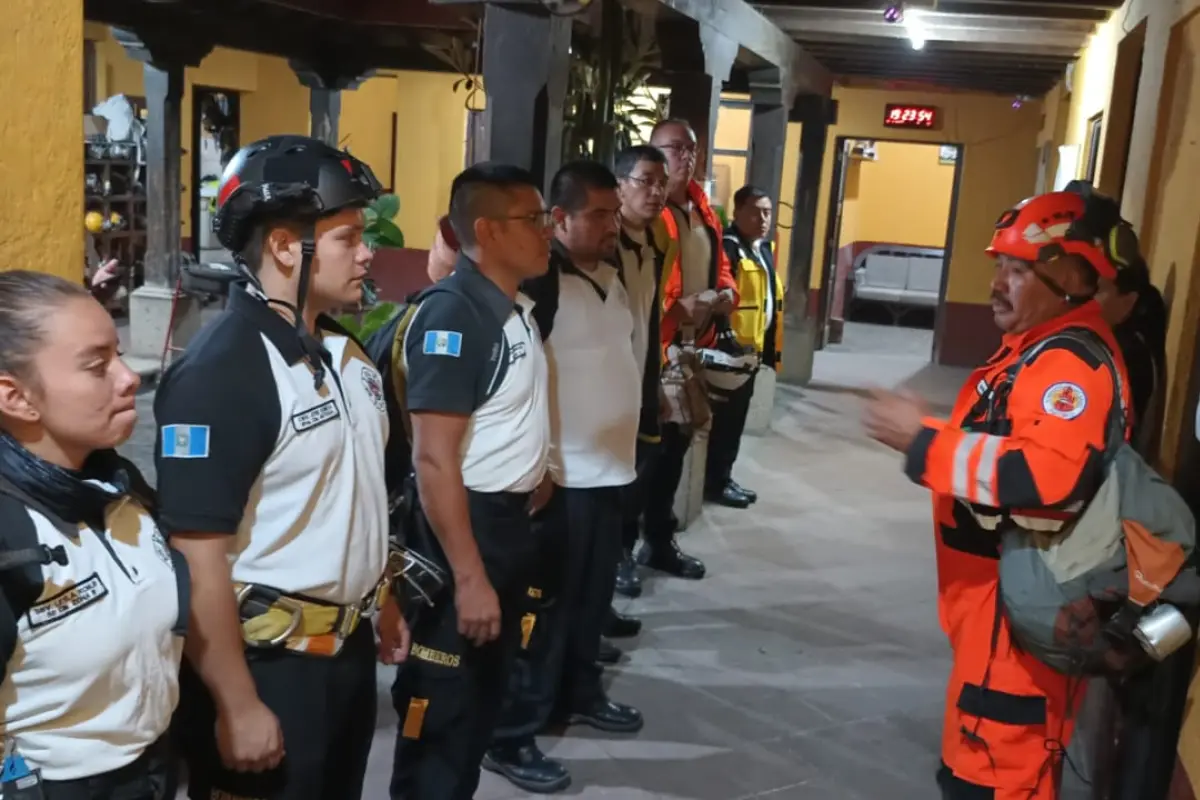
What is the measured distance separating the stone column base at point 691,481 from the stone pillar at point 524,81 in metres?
2.04

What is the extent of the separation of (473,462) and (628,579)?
200 cm

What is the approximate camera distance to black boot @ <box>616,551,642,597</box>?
13.3 feet

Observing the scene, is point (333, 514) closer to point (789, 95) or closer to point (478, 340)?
point (478, 340)

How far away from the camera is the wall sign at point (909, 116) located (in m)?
10.1

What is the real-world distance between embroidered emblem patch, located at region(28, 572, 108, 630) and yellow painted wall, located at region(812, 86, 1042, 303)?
9355mm

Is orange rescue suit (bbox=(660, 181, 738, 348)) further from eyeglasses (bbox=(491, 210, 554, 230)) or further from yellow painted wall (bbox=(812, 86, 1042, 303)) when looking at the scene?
yellow painted wall (bbox=(812, 86, 1042, 303))

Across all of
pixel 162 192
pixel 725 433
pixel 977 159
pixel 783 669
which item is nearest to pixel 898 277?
pixel 977 159

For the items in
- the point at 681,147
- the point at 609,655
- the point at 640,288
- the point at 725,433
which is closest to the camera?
the point at 640,288

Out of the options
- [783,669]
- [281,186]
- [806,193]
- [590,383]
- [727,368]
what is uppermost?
[806,193]

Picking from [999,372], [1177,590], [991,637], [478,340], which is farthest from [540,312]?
[1177,590]

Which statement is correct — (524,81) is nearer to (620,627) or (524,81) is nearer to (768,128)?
(620,627)

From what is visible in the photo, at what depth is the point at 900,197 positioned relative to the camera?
44.4 feet

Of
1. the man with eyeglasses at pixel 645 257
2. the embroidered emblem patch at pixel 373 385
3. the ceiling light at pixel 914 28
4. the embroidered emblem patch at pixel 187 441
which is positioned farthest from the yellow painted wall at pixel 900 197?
the embroidered emblem patch at pixel 187 441

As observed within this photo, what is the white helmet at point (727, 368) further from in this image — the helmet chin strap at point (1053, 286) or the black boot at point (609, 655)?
the helmet chin strap at point (1053, 286)
